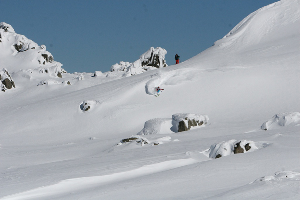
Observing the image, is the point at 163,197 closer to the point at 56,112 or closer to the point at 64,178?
the point at 64,178

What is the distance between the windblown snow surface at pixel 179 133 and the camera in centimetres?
770

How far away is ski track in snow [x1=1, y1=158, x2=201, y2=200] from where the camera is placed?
7.97 meters

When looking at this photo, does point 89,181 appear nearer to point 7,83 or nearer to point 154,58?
point 7,83

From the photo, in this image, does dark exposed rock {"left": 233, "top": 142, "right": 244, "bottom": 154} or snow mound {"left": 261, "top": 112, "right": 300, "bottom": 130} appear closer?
dark exposed rock {"left": 233, "top": 142, "right": 244, "bottom": 154}

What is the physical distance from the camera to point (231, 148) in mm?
10859

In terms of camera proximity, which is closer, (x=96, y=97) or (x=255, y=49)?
(x=96, y=97)

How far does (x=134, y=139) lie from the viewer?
1602 centimetres

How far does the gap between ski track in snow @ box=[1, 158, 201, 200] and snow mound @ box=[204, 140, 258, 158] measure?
1.07 m

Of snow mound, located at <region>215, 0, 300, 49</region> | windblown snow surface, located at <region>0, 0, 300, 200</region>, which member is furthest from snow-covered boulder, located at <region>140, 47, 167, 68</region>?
snow mound, located at <region>215, 0, 300, 49</region>

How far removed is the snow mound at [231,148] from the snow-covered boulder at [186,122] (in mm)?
8501

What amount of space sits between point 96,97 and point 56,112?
2684 millimetres

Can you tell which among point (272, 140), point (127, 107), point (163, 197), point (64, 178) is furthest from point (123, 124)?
point (163, 197)

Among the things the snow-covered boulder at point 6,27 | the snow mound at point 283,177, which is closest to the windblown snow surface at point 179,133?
the snow mound at point 283,177

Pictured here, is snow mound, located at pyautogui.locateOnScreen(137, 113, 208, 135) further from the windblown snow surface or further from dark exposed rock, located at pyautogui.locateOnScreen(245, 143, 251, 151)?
dark exposed rock, located at pyautogui.locateOnScreen(245, 143, 251, 151)
